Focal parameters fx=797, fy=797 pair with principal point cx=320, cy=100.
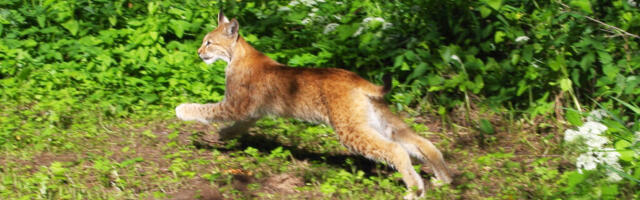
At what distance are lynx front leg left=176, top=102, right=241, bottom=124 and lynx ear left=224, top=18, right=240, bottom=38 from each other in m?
0.59

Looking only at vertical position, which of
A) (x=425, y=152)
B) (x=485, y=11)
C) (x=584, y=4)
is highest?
(x=584, y=4)

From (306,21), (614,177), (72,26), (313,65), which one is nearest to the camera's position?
(614,177)

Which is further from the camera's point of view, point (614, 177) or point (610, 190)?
point (614, 177)

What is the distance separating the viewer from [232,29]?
641 centimetres

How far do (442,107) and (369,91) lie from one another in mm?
1508

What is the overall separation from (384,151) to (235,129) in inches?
59.8

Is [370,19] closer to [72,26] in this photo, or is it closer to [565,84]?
[565,84]

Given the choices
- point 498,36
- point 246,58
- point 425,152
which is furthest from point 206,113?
point 498,36

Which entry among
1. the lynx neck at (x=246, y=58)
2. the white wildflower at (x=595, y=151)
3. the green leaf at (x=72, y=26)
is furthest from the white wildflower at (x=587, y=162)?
the green leaf at (x=72, y=26)

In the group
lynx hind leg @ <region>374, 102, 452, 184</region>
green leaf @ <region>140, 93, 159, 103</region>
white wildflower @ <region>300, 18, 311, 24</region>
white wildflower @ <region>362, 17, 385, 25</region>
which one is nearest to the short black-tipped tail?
lynx hind leg @ <region>374, 102, 452, 184</region>

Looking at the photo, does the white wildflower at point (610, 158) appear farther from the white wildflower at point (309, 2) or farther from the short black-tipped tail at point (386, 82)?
the white wildflower at point (309, 2)

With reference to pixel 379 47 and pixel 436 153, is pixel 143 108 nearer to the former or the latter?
pixel 379 47

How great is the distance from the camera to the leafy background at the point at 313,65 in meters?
5.62

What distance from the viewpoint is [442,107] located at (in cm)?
686
